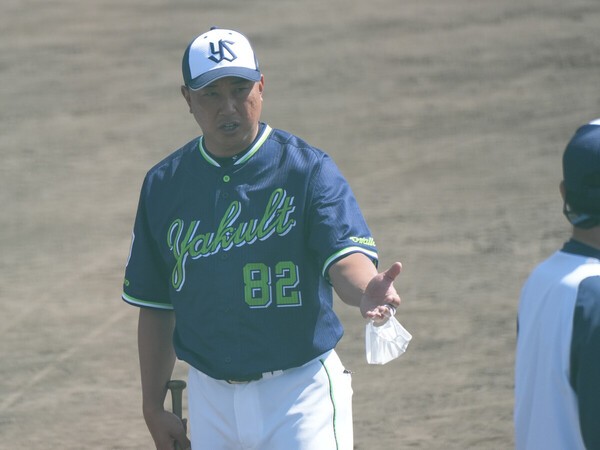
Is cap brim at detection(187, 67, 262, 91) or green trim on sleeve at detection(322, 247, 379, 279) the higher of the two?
cap brim at detection(187, 67, 262, 91)

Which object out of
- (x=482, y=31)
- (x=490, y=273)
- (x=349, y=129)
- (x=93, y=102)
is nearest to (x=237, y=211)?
(x=490, y=273)

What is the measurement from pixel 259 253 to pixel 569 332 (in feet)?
4.23

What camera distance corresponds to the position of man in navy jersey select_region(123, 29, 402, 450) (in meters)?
4.04

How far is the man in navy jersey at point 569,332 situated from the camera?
303 cm

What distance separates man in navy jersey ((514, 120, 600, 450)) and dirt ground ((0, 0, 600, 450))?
358 cm

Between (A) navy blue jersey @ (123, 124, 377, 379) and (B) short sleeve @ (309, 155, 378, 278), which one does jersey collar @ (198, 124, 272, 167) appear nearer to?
(A) navy blue jersey @ (123, 124, 377, 379)

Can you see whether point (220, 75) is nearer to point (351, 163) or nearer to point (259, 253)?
point (259, 253)

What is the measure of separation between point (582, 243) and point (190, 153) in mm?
1636

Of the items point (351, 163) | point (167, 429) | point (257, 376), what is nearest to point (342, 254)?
point (257, 376)

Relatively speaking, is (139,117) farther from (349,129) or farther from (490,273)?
(490,273)

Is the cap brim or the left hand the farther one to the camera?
the cap brim

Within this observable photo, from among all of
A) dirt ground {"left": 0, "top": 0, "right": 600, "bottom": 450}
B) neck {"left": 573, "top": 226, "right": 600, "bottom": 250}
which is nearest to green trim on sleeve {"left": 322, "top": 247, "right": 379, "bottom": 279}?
neck {"left": 573, "top": 226, "right": 600, "bottom": 250}

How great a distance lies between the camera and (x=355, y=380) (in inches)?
300

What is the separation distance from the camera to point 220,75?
161 inches
